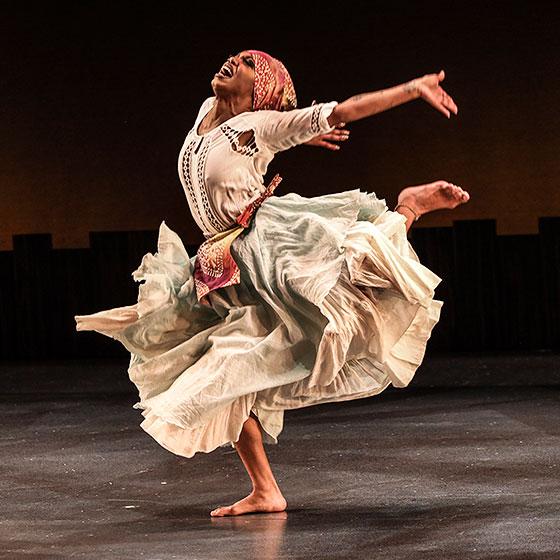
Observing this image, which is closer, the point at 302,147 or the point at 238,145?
the point at 238,145

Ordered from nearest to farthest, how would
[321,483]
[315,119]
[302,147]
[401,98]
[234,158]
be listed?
[401,98], [315,119], [234,158], [321,483], [302,147]

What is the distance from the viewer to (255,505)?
3281 millimetres

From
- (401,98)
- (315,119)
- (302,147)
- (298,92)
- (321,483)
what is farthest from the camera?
(302,147)

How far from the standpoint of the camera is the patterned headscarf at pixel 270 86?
332cm

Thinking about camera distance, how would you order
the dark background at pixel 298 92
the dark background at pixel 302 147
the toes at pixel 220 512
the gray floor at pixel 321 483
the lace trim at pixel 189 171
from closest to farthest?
the gray floor at pixel 321 483 < the toes at pixel 220 512 < the lace trim at pixel 189 171 < the dark background at pixel 302 147 < the dark background at pixel 298 92

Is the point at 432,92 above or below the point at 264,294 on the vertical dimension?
above

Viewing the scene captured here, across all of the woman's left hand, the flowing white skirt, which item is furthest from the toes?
the woman's left hand

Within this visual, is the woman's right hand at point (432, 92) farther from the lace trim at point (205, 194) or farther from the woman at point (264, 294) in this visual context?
the lace trim at point (205, 194)

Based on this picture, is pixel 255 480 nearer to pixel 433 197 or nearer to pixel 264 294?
pixel 264 294

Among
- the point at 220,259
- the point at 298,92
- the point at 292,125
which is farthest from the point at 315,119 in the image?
the point at 298,92

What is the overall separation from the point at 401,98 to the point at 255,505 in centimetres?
106

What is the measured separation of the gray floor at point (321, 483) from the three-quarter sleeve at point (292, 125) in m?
0.92

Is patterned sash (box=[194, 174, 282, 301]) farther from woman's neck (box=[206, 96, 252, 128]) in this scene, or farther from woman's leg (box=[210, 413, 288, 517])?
woman's leg (box=[210, 413, 288, 517])

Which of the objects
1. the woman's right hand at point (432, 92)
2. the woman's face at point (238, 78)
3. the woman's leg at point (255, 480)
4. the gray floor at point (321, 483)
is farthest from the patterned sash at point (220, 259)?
the gray floor at point (321, 483)
